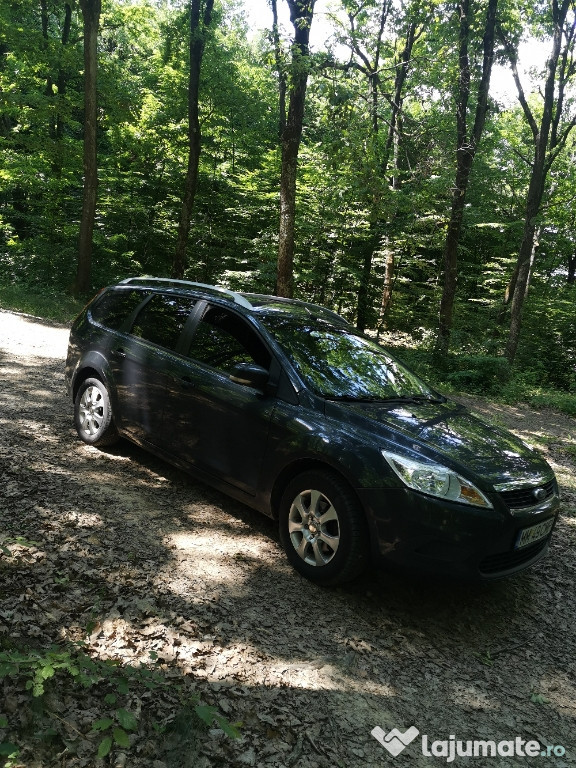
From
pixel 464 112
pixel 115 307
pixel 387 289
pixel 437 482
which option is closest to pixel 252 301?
pixel 115 307

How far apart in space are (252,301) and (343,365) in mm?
1061

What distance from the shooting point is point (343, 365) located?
4.40 meters

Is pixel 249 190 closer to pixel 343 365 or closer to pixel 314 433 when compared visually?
pixel 343 365

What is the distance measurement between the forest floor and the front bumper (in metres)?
0.18

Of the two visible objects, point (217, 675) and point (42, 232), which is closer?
point (217, 675)

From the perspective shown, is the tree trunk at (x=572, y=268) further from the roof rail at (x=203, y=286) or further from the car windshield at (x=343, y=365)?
the roof rail at (x=203, y=286)

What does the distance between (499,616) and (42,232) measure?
70.9ft

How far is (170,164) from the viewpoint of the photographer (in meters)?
21.5

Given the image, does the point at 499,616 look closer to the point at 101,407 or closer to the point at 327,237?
the point at 101,407

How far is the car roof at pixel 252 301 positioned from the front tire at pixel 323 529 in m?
1.62

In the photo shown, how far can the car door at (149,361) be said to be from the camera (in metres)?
4.80

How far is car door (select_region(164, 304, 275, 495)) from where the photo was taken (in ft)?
13.3

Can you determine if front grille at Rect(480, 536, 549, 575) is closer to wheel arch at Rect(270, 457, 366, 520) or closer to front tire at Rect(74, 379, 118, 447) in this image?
wheel arch at Rect(270, 457, 366, 520)

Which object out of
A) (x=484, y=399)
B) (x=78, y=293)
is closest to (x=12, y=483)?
(x=484, y=399)
